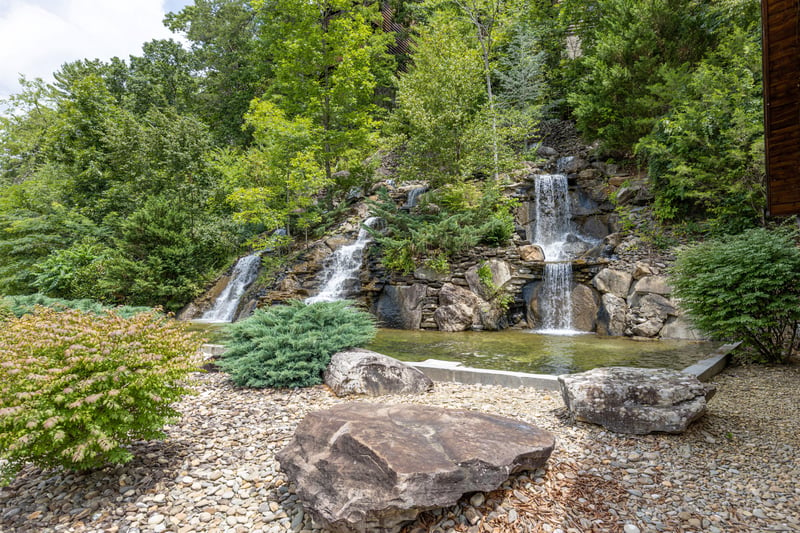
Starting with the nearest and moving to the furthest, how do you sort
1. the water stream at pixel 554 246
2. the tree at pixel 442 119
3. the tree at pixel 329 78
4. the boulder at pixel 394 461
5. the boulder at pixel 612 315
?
the boulder at pixel 394 461
the boulder at pixel 612 315
the water stream at pixel 554 246
the tree at pixel 442 119
the tree at pixel 329 78

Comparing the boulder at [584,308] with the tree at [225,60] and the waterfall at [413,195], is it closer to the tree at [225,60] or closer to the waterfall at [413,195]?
the waterfall at [413,195]

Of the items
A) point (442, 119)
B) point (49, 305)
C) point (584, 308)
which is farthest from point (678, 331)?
point (49, 305)

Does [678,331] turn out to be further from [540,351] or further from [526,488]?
[526,488]

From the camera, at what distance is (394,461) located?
2.12 meters

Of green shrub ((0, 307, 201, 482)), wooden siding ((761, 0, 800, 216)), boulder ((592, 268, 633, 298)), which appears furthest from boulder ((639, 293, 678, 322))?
green shrub ((0, 307, 201, 482))

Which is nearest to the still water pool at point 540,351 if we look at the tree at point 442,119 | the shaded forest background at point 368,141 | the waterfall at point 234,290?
the shaded forest background at point 368,141

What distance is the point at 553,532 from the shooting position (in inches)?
83.7

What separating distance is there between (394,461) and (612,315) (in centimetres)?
826

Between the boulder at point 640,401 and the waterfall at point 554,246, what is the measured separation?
6.53 m

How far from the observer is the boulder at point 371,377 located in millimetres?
4367

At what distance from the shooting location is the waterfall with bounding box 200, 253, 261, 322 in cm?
1343

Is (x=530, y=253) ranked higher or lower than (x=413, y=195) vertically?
lower

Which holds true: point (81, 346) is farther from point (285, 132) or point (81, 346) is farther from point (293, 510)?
point (285, 132)

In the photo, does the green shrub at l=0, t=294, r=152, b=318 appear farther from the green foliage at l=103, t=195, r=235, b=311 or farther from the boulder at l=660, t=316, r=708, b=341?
the boulder at l=660, t=316, r=708, b=341
